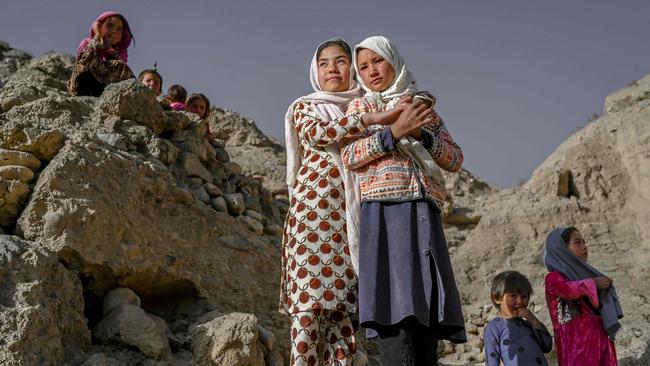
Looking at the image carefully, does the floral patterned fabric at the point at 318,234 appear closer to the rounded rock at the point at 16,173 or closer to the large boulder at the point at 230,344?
the large boulder at the point at 230,344

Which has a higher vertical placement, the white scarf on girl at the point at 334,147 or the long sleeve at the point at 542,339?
the white scarf on girl at the point at 334,147

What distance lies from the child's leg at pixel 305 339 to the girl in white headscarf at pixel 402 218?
1.05ft

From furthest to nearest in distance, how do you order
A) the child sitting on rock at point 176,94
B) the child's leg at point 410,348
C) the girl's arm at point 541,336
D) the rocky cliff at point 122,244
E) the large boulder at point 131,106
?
1. the child sitting on rock at point 176,94
2. the large boulder at point 131,106
3. the girl's arm at point 541,336
4. the rocky cliff at point 122,244
5. the child's leg at point 410,348

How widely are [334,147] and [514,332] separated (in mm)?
1689

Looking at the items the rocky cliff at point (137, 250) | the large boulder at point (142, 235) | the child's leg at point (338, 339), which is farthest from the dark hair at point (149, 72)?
the child's leg at point (338, 339)

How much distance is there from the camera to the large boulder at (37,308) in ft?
10.7

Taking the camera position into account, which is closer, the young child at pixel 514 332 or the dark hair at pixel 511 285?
the young child at pixel 514 332

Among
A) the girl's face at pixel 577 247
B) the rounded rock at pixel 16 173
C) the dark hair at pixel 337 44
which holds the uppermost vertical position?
the dark hair at pixel 337 44

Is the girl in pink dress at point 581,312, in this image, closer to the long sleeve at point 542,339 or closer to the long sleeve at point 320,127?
the long sleeve at point 542,339

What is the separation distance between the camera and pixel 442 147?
2965 millimetres

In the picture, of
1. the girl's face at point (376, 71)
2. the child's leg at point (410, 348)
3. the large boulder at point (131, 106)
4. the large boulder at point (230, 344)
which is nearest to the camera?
the child's leg at point (410, 348)

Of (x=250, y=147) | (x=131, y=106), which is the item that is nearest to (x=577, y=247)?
(x=131, y=106)

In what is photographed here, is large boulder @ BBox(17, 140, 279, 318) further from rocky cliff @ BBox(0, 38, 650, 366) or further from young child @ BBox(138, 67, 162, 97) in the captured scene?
young child @ BBox(138, 67, 162, 97)

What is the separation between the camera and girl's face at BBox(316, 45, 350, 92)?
3396mm
